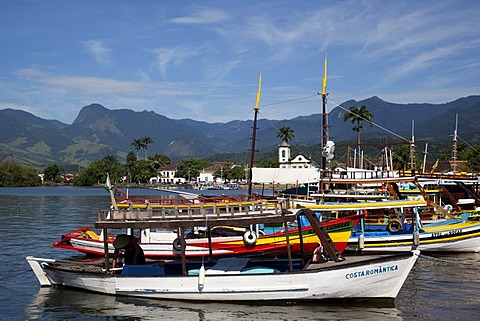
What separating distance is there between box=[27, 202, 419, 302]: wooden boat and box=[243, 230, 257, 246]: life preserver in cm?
472

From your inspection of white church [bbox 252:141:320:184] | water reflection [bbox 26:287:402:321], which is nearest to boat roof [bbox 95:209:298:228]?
water reflection [bbox 26:287:402:321]

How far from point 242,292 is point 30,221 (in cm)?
3727

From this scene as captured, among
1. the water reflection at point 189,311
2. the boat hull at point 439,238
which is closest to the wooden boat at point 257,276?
the water reflection at point 189,311

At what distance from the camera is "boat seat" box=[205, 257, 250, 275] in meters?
18.3

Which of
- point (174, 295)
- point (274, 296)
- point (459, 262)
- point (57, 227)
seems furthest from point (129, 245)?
point (57, 227)

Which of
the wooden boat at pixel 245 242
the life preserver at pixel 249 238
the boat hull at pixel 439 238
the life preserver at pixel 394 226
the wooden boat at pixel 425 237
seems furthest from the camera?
the life preserver at pixel 394 226

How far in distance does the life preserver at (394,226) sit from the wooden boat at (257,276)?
11.6 metres

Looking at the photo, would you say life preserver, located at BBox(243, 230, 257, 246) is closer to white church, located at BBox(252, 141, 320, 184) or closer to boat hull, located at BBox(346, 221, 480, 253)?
boat hull, located at BBox(346, 221, 480, 253)

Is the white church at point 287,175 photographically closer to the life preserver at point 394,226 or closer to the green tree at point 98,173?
the life preserver at point 394,226

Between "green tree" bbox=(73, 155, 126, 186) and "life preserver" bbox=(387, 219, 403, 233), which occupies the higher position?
"green tree" bbox=(73, 155, 126, 186)

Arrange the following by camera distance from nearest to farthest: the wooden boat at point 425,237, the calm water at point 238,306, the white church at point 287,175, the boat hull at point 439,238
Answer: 1. the calm water at point 238,306
2. the wooden boat at point 425,237
3. the boat hull at point 439,238
4. the white church at point 287,175

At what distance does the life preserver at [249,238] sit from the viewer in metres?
23.9

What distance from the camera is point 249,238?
24.0m

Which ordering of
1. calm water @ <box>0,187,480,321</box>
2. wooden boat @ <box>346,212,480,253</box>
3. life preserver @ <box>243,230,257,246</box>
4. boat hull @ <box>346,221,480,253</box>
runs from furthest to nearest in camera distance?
boat hull @ <box>346,221,480,253</box> < wooden boat @ <box>346,212,480,253</box> < life preserver @ <box>243,230,257,246</box> < calm water @ <box>0,187,480,321</box>
